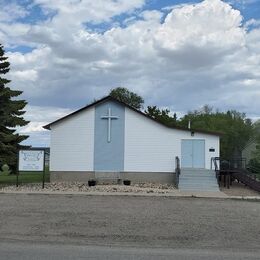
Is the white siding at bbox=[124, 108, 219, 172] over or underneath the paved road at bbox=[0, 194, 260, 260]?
over

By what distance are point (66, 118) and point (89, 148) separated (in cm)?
248

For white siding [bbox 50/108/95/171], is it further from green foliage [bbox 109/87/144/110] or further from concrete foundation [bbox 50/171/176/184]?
green foliage [bbox 109/87/144/110]

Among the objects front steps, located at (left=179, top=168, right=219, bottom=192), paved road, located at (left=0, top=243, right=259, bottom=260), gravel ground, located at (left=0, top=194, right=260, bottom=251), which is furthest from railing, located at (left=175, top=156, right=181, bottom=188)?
paved road, located at (left=0, top=243, right=259, bottom=260)

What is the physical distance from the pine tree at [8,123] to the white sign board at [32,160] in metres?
3.36

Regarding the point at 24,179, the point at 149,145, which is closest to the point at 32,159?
the point at 149,145

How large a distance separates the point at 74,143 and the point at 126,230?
21.3 meters

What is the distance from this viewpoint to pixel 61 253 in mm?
9539

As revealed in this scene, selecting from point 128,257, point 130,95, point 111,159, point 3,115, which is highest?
point 130,95

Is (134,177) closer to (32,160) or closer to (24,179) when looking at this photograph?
(32,160)

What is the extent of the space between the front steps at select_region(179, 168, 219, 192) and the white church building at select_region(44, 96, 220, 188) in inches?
36.5

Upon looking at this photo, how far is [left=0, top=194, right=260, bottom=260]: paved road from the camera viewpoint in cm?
988

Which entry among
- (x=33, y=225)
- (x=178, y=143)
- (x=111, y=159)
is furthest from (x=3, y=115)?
(x=33, y=225)

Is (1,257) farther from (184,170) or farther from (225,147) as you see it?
(225,147)

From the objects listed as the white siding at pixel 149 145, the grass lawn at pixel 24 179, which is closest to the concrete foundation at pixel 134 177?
the white siding at pixel 149 145
